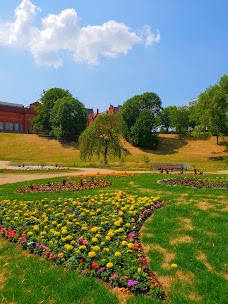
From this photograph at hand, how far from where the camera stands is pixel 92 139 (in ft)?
103

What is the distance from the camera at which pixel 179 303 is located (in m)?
4.24

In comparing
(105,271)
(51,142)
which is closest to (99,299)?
(105,271)

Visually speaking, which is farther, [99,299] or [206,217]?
[206,217]

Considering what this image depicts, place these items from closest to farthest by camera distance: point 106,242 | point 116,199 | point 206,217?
point 106,242 < point 206,217 < point 116,199

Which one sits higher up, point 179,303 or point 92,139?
point 92,139

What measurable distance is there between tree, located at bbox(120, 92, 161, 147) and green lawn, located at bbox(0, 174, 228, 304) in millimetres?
53024

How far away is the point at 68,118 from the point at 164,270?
201ft

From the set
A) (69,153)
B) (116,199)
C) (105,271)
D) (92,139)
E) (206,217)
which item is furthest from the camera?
(69,153)

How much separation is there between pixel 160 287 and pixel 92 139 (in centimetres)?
2717

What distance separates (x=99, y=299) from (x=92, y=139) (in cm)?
2741

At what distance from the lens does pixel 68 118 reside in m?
64.8

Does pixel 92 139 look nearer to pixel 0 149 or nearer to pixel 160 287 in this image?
pixel 160 287

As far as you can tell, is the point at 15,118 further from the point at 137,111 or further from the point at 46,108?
the point at 137,111

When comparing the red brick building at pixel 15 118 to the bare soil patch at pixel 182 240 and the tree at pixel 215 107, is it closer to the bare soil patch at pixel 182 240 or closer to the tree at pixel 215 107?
the tree at pixel 215 107
